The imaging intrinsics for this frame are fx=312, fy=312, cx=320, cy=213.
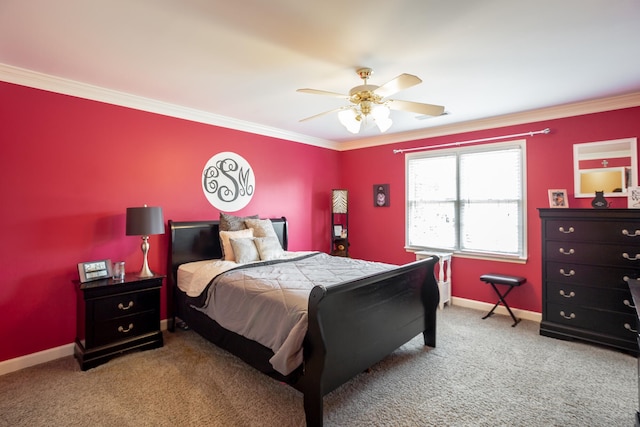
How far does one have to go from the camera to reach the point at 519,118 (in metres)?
3.86

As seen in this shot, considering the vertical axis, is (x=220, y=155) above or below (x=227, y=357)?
above

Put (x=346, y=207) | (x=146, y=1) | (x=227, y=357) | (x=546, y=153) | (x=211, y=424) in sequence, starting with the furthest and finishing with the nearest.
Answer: (x=346, y=207) → (x=546, y=153) → (x=227, y=357) → (x=211, y=424) → (x=146, y=1)

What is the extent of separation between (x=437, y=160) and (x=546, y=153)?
1323mm

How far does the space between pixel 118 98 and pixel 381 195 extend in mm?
3766

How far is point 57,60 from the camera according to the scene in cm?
242

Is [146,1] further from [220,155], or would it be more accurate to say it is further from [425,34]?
[220,155]

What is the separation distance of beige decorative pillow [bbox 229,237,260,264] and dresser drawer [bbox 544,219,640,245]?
3139mm

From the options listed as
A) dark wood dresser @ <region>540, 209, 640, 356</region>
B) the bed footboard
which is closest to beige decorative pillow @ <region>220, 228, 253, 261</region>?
the bed footboard

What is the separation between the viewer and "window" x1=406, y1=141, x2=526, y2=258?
13.0 feet

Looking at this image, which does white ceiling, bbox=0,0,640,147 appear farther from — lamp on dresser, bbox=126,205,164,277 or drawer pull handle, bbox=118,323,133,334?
drawer pull handle, bbox=118,323,133,334

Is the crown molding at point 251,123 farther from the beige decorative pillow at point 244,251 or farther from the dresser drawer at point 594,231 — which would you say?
the beige decorative pillow at point 244,251

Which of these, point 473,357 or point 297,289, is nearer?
point 297,289

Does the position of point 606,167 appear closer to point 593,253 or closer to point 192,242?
point 593,253

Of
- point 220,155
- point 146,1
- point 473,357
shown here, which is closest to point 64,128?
point 220,155
